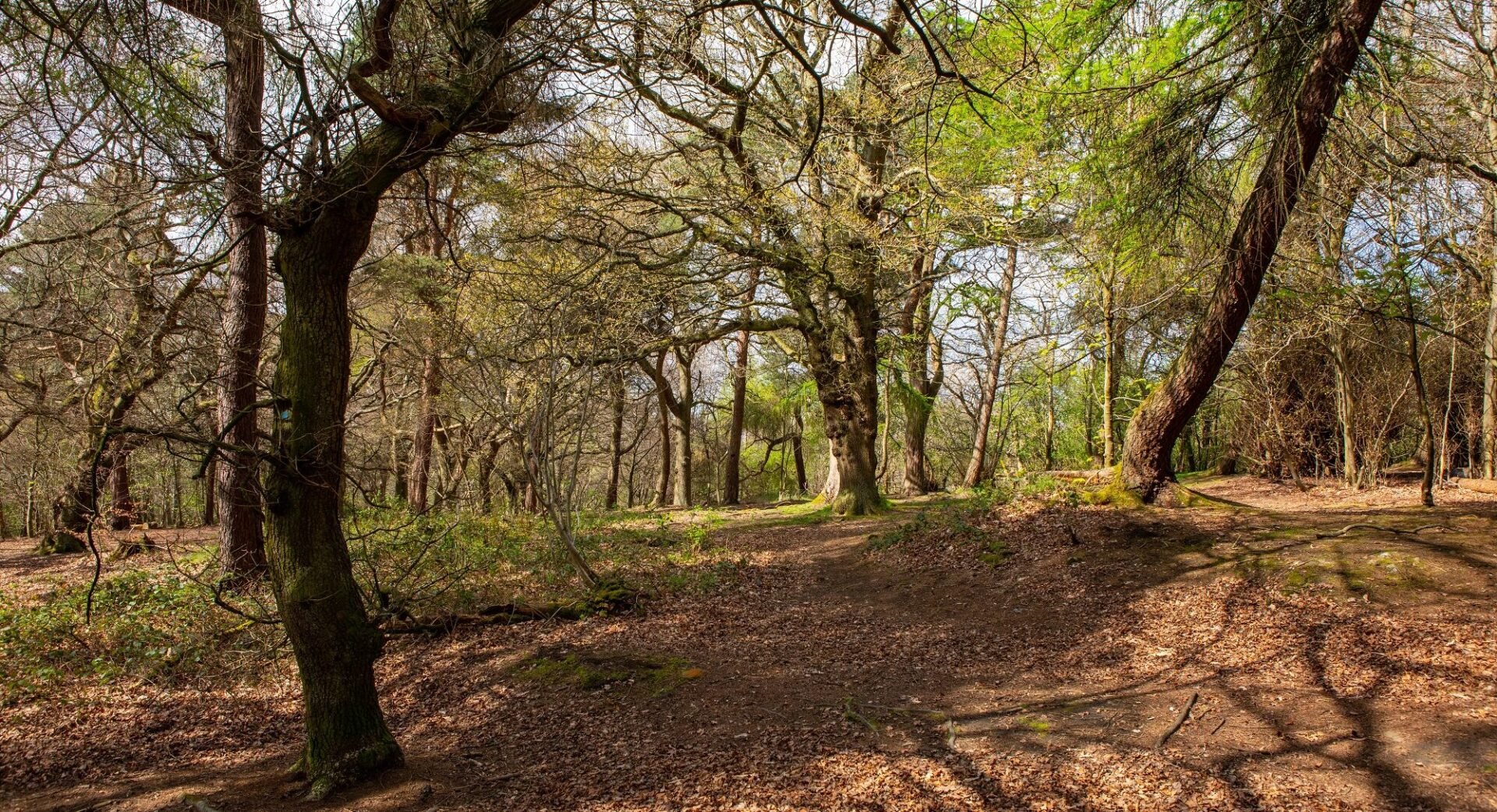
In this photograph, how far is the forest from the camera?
3734 millimetres

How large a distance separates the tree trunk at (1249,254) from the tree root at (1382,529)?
1.73 m

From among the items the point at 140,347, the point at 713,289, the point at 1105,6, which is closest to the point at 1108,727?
the point at 1105,6

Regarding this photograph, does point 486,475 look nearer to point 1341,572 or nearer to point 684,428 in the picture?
point 684,428

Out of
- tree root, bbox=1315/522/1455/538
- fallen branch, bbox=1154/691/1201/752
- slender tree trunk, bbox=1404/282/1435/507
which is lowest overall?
fallen branch, bbox=1154/691/1201/752

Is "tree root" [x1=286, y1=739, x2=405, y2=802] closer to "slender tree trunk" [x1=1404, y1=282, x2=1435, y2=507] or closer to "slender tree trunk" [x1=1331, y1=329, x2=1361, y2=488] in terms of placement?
"slender tree trunk" [x1=1404, y1=282, x2=1435, y2=507]

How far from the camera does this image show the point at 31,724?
501cm

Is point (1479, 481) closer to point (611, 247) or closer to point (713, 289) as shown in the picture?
point (713, 289)

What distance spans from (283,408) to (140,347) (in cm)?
657

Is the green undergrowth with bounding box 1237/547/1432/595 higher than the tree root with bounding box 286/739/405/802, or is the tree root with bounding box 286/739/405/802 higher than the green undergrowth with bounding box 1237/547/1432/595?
the green undergrowth with bounding box 1237/547/1432/595

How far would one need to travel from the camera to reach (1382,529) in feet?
20.2

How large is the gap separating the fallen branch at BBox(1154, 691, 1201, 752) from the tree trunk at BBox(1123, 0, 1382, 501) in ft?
12.2

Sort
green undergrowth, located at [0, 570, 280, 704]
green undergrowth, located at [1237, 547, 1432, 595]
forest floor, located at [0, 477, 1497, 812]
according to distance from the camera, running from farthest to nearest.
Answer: green undergrowth, located at [0, 570, 280, 704], green undergrowth, located at [1237, 547, 1432, 595], forest floor, located at [0, 477, 1497, 812]

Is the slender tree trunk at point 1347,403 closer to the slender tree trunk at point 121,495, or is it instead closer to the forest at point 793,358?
the forest at point 793,358

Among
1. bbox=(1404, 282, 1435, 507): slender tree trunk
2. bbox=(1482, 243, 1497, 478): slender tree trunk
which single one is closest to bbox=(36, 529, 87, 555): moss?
bbox=(1404, 282, 1435, 507): slender tree trunk
